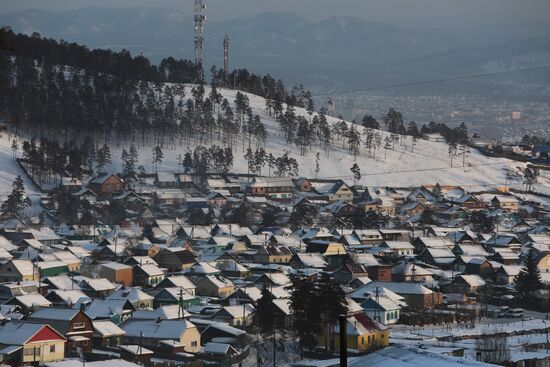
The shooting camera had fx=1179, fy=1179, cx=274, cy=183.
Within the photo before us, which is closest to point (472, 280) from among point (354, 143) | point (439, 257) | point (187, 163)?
point (439, 257)

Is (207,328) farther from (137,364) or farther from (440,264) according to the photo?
(440,264)

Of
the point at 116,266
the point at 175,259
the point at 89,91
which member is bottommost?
the point at 175,259

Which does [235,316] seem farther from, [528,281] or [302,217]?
[302,217]

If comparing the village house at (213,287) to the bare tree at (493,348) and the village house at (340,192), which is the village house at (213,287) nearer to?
the bare tree at (493,348)

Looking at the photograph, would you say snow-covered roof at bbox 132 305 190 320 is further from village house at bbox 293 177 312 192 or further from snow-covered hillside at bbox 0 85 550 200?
village house at bbox 293 177 312 192

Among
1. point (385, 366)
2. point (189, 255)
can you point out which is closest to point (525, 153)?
point (189, 255)

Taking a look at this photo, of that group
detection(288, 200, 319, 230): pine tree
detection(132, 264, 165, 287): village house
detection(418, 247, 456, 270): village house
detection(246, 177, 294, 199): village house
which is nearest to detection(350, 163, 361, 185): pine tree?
detection(246, 177, 294, 199): village house
